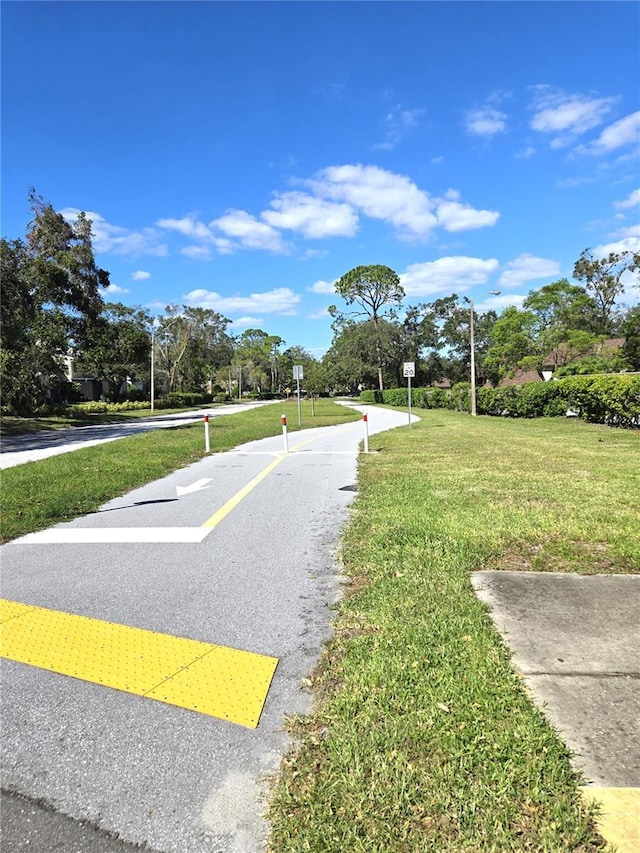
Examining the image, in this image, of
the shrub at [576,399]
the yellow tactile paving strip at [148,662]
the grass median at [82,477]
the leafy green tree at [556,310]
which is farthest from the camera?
the leafy green tree at [556,310]

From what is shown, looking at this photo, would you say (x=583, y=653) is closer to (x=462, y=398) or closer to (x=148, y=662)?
(x=148, y=662)

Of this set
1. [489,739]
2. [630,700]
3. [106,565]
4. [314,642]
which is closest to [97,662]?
[314,642]

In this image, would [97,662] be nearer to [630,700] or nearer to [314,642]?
[314,642]

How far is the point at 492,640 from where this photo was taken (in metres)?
3.19

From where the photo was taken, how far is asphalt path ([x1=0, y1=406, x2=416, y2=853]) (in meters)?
2.03

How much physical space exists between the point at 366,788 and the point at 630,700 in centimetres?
145

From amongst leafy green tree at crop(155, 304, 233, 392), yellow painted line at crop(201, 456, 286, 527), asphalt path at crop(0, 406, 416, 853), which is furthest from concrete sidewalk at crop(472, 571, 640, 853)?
leafy green tree at crop(155, 304, 233, 392)

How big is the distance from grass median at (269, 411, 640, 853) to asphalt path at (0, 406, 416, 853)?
197 mm

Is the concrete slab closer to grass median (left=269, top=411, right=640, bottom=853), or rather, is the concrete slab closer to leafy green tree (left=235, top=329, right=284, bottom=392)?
grass median (left=269, top=411, right=640, bottom=853)

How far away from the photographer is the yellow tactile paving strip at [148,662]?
281cm

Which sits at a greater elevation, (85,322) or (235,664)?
(85,322)

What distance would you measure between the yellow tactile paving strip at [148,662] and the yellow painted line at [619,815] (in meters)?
1.51

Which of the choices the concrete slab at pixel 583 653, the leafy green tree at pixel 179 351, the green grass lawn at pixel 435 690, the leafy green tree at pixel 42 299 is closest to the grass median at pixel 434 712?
the green grass lawn at pixel 435 690

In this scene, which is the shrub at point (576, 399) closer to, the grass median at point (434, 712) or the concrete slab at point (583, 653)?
the grass median at point (434, 712)
